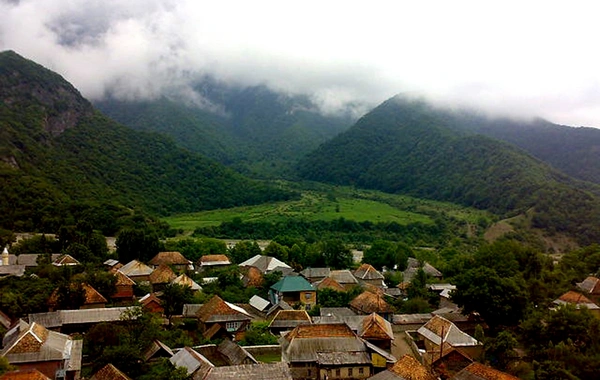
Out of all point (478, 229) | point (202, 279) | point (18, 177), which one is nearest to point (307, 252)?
point (202, 279)

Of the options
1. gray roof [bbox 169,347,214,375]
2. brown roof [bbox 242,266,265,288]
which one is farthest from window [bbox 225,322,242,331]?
brown roof [bbox 242,266,265,288]

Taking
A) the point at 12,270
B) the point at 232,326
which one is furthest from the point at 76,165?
the point at 232,326

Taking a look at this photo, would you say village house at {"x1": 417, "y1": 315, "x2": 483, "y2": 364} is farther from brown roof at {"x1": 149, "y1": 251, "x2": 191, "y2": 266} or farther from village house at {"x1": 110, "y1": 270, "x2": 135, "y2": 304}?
brown roof at {"x1": 149, "y1": 251, "x2": 191, "y2": 266}

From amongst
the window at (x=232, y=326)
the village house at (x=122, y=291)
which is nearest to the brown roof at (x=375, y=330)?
the window at (x=232, y=326)

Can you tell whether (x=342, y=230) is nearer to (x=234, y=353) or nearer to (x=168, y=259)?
(x=168, y=259)

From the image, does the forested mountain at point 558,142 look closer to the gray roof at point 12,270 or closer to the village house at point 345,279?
the village house at point 345,279

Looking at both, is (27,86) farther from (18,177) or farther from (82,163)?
(18,177)
